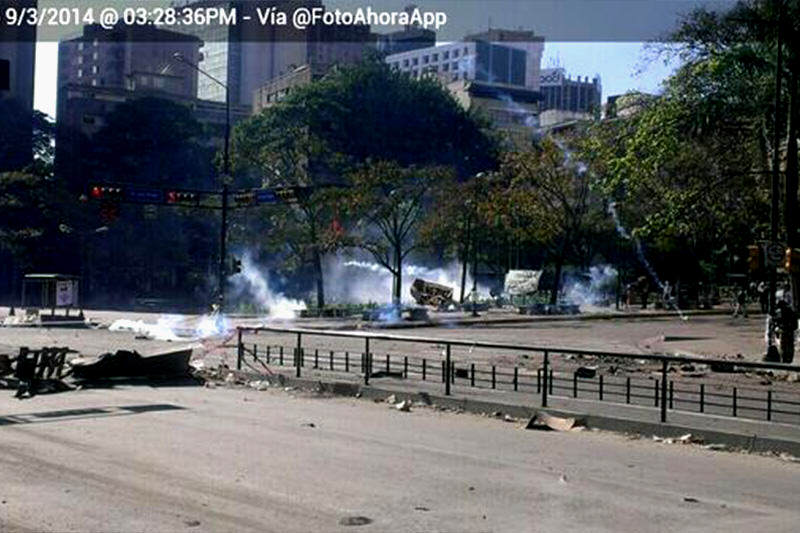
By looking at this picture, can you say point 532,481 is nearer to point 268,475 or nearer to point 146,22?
point 268,475

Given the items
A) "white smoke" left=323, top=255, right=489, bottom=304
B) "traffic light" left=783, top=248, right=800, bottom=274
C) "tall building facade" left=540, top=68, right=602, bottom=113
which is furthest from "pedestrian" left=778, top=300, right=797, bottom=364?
"tall building facade" left=540, top=68, right=602, bottom=113

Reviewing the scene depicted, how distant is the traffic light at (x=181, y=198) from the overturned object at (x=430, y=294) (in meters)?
16.3

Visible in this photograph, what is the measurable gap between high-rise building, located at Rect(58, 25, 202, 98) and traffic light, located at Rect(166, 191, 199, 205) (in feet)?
286

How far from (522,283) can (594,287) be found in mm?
6065

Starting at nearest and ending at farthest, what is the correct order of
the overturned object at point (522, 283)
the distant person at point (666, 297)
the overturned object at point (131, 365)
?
the overturned object at point (131, 365) < the distant person at point (666, 297) < the overturned object at point (522, 283)

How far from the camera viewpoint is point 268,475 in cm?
904

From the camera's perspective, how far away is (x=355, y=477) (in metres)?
9.08

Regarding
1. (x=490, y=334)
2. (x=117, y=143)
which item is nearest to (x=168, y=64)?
(x=117, y=143)

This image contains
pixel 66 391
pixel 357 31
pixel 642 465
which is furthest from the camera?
pixel 357 31

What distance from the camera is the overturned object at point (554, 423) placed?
12.8m

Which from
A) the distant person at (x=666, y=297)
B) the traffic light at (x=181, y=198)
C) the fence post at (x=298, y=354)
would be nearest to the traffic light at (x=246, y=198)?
the traffic light at (x=181, y=198)

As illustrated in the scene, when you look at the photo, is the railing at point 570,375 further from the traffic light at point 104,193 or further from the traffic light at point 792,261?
the traffic light at point 104,193

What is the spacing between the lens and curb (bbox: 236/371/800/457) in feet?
36.7

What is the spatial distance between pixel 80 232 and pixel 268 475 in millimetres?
66660
